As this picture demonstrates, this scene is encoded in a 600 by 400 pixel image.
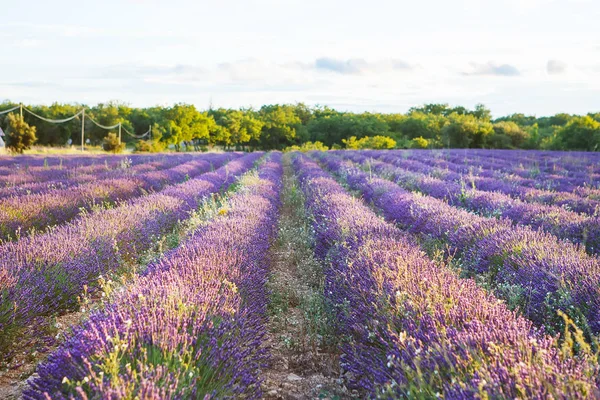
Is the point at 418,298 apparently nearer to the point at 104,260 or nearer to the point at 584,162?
the point at 104,260

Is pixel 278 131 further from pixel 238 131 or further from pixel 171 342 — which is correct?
pixel 171 342

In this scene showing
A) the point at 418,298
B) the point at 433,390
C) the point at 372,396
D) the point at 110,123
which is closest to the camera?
the point at 433,390

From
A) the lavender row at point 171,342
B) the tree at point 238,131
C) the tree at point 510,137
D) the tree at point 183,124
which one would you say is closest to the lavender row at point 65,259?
the lavender row at point 171,342

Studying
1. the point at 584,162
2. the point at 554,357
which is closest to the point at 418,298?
the point at 554,357

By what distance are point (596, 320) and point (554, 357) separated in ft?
3.14

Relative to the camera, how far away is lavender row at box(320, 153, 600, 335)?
283 cm

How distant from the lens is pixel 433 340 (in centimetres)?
206

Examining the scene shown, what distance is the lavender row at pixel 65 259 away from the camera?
296 centimetres

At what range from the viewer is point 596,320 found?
2605 millimetres

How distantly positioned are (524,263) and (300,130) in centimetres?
5736

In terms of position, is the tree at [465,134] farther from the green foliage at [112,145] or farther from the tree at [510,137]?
the green foliage at [112,145]

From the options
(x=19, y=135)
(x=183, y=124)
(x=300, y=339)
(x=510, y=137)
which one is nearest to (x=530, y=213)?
(x=300, y=339)

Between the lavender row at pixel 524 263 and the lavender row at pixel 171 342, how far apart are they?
157 cm

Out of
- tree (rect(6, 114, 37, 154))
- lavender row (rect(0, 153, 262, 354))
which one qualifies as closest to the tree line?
tree (rect(6, 114, 37, 154))
